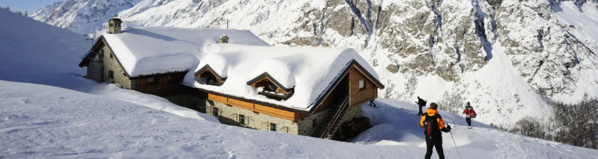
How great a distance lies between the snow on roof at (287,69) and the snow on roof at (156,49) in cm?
174

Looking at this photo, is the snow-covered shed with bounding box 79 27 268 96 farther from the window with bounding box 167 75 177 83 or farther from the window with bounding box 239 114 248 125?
the window with bounding box 239 114 248 125

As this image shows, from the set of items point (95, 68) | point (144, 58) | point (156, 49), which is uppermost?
point (156, 49)

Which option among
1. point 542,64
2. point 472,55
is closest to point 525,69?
point 542,64

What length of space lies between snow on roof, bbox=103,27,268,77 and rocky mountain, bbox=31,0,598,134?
122 meters

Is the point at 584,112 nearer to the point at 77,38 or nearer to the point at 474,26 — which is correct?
the point at 474,26

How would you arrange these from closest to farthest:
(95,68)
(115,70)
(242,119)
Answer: (242,119)
(115,70)
(95,68)

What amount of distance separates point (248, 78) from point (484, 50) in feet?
512

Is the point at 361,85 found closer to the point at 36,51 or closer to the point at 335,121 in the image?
the point at 335,121

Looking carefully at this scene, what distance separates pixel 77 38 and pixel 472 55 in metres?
151

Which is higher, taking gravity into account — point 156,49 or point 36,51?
point 36,51

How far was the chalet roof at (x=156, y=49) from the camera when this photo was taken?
2156cm

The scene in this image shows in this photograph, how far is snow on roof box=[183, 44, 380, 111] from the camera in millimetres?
16438

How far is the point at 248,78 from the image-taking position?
61.4 feet

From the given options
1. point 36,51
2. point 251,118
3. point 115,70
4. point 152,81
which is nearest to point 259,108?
point 251,118
